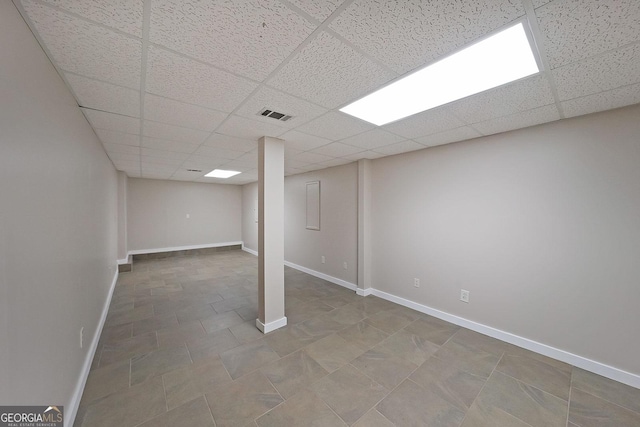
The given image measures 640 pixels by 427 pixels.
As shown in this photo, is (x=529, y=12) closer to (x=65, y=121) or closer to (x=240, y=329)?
(x=65, y=121)

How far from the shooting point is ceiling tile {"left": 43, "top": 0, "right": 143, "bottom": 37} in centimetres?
94

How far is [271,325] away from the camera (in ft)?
9.02

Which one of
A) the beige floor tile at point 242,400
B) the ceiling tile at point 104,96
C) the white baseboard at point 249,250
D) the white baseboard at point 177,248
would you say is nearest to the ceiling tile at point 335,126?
the ceiling tile at point 104,96

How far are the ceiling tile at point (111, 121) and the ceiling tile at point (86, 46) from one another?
0.76 m

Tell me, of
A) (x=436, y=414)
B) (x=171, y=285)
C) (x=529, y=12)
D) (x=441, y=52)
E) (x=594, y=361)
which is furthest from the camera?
(x=171, y=285)

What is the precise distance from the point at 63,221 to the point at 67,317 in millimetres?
675

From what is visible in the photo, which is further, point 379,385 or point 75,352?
point 379,385

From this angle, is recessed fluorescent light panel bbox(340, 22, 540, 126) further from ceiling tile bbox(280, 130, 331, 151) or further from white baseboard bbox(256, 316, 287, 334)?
white baseboard bbox(256, 316, 287, 334)

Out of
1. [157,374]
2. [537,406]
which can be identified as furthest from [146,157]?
[537,406]

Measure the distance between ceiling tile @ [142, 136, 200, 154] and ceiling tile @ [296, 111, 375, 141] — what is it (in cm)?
170

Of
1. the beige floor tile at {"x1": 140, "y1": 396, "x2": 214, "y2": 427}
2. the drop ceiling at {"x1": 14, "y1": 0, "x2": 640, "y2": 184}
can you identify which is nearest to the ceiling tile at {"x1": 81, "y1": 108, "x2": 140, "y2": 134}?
the drop ceiling at {"x1": 14, "y1": 0, "x2": 640, "y2": 184}

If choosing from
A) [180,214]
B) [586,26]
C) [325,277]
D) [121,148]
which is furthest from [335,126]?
[180,214]

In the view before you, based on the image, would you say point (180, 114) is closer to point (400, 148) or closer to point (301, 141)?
point (301, 141)

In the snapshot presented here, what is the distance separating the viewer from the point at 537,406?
1706 mm
